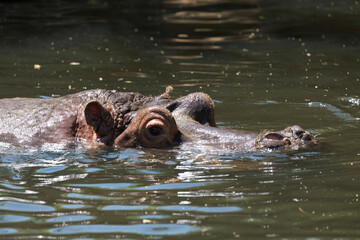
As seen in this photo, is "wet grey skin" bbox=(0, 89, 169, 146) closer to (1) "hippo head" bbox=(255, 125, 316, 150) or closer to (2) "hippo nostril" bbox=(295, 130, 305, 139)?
(1) "hippo head" bbox=(255, 125, 316, 150)

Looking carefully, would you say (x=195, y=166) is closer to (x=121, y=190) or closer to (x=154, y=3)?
(x=121, y=190)

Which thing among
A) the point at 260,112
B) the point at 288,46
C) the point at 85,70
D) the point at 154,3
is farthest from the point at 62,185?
the point at 154,3

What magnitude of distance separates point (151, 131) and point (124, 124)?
382mm

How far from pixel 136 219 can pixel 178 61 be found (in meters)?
9.53

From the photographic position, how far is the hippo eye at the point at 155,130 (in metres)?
8.25

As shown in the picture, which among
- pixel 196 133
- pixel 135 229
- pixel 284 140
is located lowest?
pixel 135 229

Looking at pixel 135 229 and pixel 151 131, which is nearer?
pixel 135 229

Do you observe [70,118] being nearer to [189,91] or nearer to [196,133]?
[196,133]

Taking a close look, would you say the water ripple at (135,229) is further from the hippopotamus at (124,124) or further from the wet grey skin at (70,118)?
the wet grey skin at (70,118)

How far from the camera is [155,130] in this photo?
27.2 ft

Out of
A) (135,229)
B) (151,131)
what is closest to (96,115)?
(151,131)

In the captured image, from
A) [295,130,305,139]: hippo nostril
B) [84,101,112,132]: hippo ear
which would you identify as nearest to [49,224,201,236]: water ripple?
[84,101,112,132]: hippo ear

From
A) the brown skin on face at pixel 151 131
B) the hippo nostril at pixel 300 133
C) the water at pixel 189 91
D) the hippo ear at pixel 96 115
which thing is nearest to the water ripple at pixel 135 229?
the water at pixel 189 91

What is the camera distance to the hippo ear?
8.24 meters
